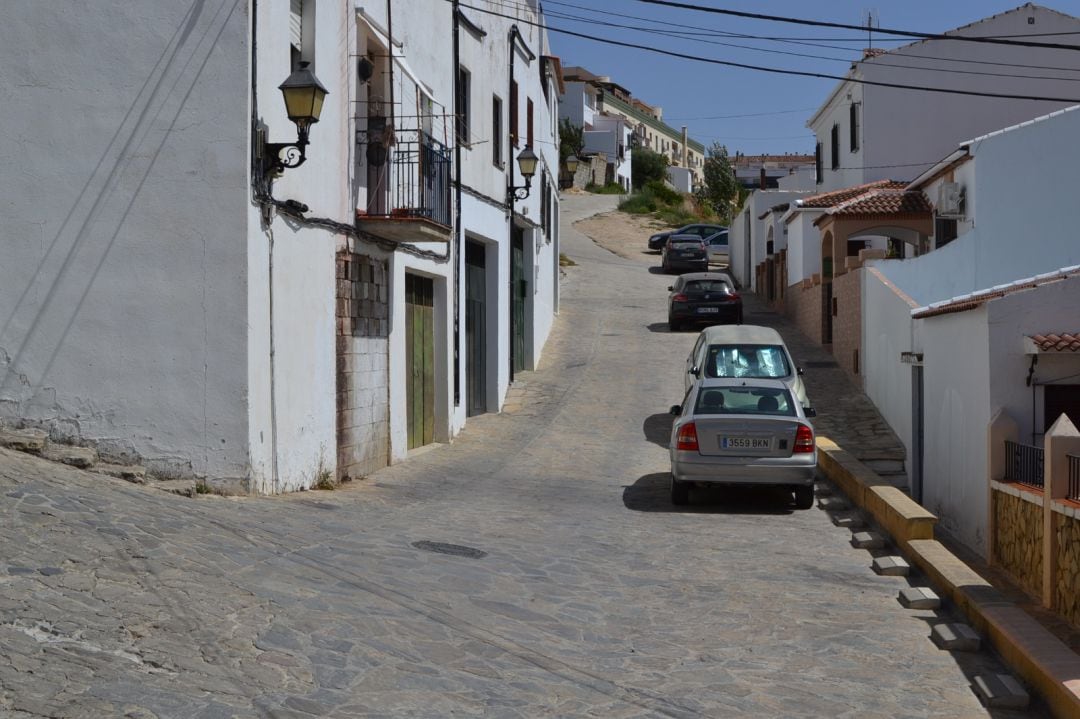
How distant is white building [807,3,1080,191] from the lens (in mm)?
33094

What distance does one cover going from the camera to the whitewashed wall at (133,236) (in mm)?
10977

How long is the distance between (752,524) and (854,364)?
1131 centimetres

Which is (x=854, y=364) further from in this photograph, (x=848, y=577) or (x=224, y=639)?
(x=224, y=639)

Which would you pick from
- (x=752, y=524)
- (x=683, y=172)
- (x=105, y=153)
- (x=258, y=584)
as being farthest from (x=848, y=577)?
(x=683, y=172)

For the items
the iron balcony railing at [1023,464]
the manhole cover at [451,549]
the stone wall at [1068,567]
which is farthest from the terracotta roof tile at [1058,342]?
the manhole cover at [451,549]

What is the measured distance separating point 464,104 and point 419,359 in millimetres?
5153

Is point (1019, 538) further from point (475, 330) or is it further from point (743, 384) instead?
point (475, 330)

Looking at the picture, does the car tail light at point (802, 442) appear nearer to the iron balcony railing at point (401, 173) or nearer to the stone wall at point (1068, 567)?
the stone wall at point (1068, 567)

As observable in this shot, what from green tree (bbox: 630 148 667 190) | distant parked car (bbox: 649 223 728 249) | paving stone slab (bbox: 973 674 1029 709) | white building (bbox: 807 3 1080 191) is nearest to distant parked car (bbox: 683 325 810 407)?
paving stone slab (bbox: 973 674 1029 709)

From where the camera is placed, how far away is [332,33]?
13430mm

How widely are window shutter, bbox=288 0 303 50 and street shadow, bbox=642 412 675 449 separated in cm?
903

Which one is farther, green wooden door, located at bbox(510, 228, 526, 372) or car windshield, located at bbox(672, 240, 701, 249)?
car windshield, located at bbox(672, 240, 701, 249)

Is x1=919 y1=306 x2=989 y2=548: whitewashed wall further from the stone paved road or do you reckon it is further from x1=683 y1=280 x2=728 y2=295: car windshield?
x1=683 y1=280 x2=728 y2=295: car windshield

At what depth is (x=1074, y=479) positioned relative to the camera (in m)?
8.89
